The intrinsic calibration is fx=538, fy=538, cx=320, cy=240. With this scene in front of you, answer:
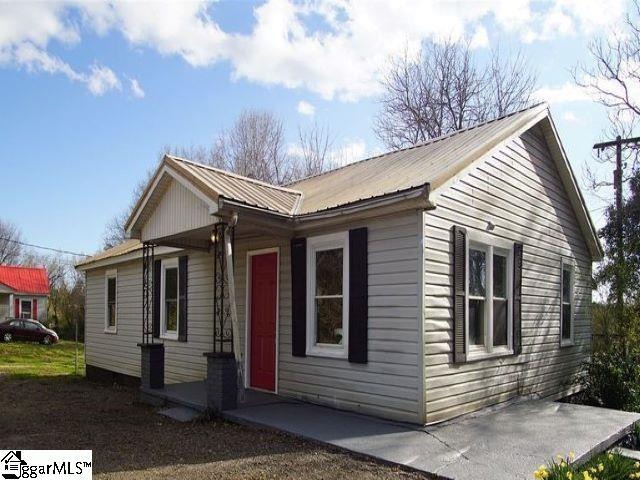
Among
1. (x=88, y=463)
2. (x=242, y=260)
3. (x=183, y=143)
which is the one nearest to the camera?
(x=88, y=463)

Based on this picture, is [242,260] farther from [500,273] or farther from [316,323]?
[500,273]

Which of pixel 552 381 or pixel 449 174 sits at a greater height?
pixel 449 174

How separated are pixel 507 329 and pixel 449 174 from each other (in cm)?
285

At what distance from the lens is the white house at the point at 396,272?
638cm

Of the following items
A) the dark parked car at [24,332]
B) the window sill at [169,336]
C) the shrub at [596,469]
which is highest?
the window sill at [169,336]

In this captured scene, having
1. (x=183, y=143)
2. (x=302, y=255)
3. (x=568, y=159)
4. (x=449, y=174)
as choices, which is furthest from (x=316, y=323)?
(x=183, y=143)

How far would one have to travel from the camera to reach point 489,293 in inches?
297

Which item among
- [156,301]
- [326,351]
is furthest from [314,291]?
[156,301]

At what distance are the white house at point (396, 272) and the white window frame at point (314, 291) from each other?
0.02m

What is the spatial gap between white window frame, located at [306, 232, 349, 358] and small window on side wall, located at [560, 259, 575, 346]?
517 centimetres

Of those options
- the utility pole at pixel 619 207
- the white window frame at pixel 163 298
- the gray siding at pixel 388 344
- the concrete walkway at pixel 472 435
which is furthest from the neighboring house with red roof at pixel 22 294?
the utility pole at pixel 619 207

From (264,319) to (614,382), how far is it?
19.1 feet

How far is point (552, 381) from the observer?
939 centimetres

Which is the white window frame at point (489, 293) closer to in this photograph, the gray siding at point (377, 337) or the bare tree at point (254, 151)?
the gray siding at point (377, 337)
